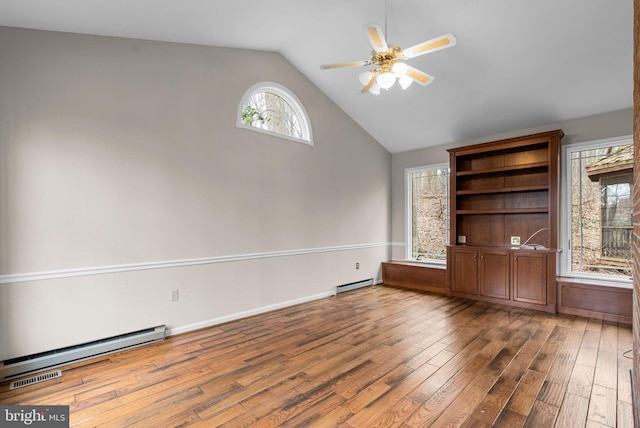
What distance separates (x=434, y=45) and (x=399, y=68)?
30 centimetres

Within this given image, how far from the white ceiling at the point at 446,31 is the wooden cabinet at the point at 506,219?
0.46 m

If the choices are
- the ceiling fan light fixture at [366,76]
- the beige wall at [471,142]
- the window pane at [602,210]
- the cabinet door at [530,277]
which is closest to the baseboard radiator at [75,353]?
the ceiling fan light fixture at [366,76]

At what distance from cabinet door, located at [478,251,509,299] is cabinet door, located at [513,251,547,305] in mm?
114

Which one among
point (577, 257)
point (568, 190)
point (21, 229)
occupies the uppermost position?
point (568, 190)

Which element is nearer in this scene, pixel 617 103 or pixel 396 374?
pixel 396 374

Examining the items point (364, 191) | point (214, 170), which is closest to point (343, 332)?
point (214, 170)

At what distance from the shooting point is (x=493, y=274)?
14.7 ft

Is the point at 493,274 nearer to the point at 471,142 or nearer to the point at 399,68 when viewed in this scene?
the point at 471,142

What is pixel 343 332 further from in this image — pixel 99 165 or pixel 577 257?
pixel 577 257

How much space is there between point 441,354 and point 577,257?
2973mm

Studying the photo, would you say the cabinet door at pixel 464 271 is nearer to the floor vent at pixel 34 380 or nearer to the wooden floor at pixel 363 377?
the wooden floor at pixel 363 377

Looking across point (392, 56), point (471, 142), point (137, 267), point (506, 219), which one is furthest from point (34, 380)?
point (471, 142)

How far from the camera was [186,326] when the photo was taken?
337cm

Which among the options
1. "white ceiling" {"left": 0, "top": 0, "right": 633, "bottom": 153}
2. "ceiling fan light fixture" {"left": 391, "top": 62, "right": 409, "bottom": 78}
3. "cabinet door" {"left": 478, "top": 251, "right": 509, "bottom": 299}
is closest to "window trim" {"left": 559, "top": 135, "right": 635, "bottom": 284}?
"white ceiling" {"left": 0, "top": 0, "right": 633, "bottom": 153}
